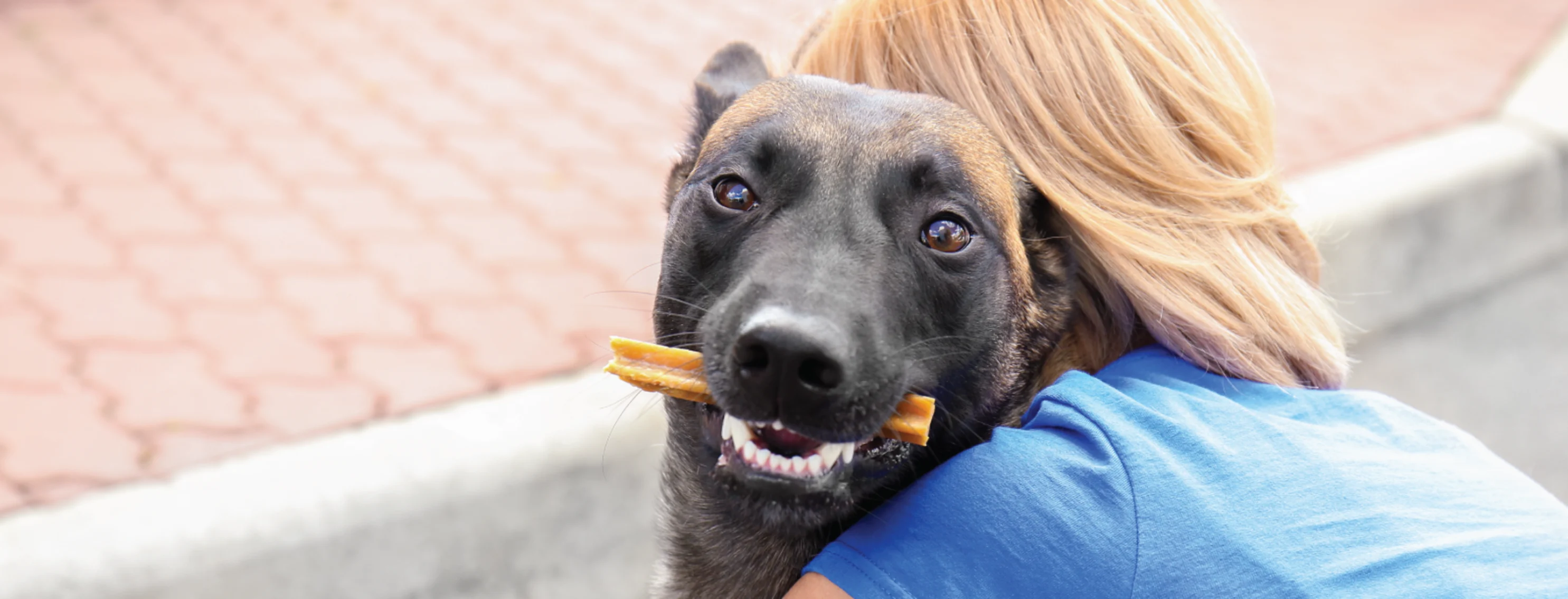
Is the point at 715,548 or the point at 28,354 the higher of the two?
the point at 715,548

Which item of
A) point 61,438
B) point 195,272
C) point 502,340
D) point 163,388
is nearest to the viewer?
point 61,438

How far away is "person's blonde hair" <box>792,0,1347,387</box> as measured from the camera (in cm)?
222

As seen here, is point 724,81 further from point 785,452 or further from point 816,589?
point 816,589

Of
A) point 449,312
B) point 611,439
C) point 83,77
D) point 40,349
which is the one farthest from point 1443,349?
point 83,77

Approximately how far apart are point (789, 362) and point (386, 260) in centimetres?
337

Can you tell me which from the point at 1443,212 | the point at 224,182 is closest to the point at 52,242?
the point at 224,182

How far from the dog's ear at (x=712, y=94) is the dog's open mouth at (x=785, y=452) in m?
0.67

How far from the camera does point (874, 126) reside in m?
2.21

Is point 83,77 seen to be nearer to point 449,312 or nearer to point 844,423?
point 449,312

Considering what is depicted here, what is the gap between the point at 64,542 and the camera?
3.07 m

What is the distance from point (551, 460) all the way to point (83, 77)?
3801 mm

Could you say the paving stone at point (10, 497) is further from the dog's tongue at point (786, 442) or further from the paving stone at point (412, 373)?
the dog's tongue at point (786, 442)

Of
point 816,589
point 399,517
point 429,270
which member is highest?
point 816,589

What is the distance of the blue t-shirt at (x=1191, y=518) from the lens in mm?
1740
